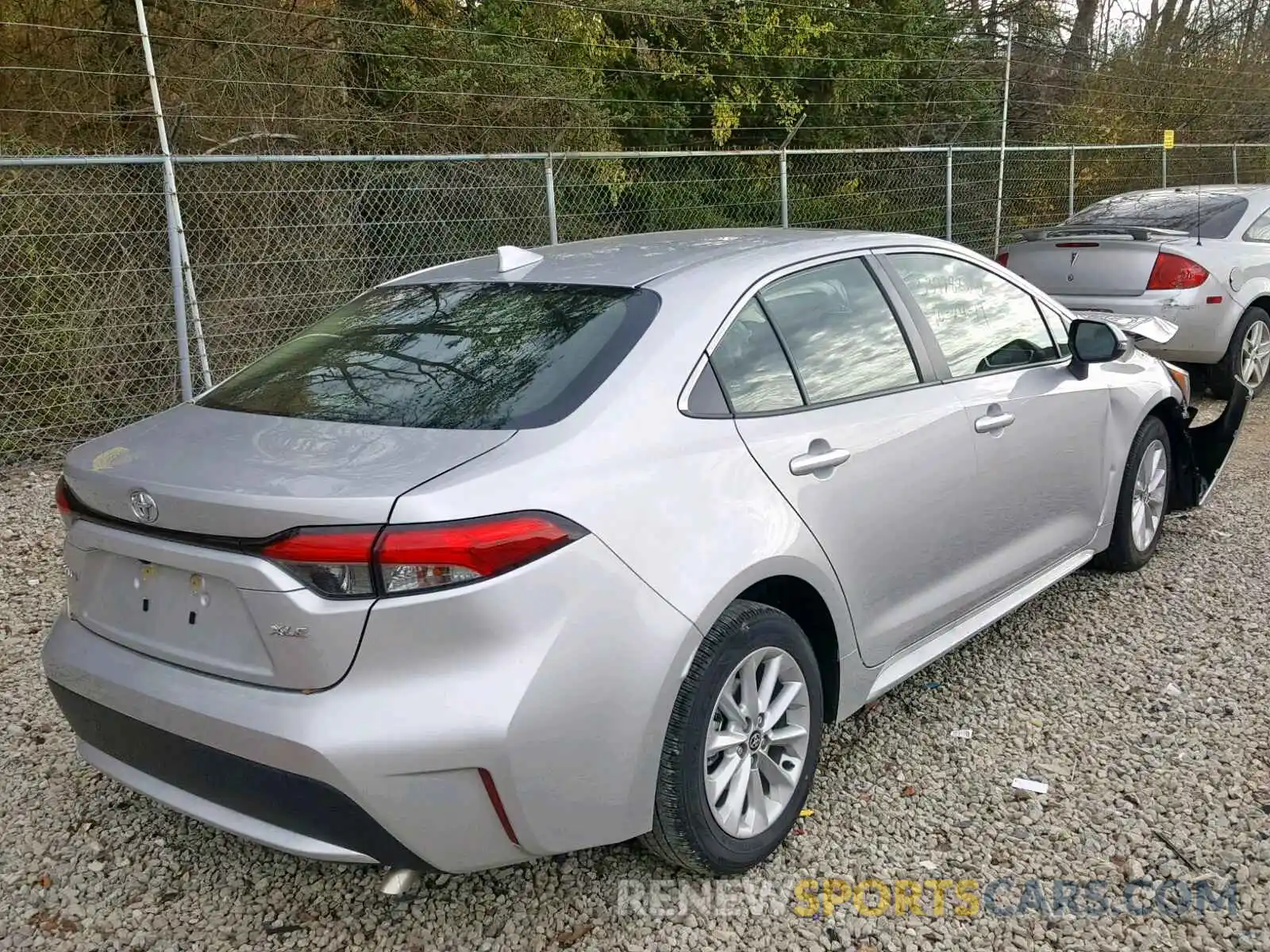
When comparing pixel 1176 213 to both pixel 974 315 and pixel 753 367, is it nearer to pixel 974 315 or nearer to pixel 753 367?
pixel 974 315

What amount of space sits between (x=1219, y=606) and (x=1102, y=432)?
2.91 ft

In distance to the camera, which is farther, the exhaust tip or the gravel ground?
the gravel ground

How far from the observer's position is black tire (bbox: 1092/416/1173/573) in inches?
176

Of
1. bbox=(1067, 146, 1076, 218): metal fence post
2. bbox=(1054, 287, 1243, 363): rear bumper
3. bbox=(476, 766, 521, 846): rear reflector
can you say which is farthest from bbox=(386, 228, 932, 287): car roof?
bbox=(1067, 146, 1076, 218): metal fence post

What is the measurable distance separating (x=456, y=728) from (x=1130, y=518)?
3.43 metres

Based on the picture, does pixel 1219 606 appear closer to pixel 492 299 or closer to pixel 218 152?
pixel 492 299

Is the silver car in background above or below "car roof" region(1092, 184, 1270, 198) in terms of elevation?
below

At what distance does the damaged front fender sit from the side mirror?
1.07 m

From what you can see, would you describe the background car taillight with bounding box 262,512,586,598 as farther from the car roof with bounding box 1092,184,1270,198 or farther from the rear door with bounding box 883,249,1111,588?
the car roof with bounding box 1092,184,1270,198

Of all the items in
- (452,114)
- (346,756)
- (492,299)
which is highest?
(452,114)

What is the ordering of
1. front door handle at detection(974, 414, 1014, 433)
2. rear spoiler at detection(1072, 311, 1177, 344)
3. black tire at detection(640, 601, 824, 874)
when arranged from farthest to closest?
1. rear spoiler at detection(1072, 311, 1177, 344)
2. front door handle at detection(974, 414, 1014, 433)
3. black tire at detection(640, 601, 824, 874)

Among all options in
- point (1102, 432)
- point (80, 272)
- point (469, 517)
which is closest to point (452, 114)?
point (80, 272)

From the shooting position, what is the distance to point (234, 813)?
237cm

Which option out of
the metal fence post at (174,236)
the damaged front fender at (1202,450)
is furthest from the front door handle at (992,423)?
the metal fence post at (174,236)
